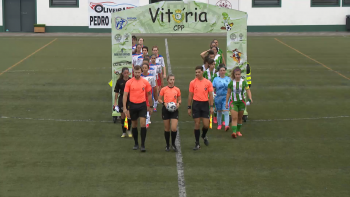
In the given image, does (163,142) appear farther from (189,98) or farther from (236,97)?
(236,97)

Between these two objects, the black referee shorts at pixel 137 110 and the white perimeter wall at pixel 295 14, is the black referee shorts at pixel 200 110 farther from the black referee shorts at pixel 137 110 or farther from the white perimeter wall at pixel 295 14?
the white perimeter wall at pixel 295 14

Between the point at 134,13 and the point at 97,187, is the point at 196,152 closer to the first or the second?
the point at 97,187

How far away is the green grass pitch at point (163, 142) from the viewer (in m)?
11.0

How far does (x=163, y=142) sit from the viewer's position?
14359 mm

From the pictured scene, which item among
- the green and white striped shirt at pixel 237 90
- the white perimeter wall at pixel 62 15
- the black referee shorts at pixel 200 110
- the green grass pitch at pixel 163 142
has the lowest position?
the green grass pitch at pixel 163 142

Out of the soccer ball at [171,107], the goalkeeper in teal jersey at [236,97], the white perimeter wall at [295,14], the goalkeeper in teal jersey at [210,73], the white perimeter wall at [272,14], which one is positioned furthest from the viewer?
the white perimeter wall at [295,14]

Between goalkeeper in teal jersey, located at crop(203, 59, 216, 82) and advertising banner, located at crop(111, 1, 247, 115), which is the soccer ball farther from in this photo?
advertising banner, located at crop(111, 1, 247, 115)

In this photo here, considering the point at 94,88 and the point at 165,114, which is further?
the point at 94,88

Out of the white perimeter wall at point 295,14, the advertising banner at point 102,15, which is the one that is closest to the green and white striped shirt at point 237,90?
the advertising banner at point 102,15

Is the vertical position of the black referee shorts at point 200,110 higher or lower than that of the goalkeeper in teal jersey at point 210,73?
lower

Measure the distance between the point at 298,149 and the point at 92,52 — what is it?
19.2 metres

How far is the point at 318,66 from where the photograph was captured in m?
26.2

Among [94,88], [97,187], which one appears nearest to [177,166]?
[97,187]

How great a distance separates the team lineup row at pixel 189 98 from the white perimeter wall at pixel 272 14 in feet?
86.4
